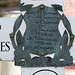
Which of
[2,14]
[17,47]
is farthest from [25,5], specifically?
[2,14]

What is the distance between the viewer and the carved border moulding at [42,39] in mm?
984

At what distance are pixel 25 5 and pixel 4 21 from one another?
105 mm

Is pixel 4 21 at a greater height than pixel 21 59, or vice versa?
pixel 4 21

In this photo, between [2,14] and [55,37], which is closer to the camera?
[55,37]

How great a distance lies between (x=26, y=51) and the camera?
99cm

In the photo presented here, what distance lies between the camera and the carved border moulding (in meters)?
0.98

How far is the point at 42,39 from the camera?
0.99 metres

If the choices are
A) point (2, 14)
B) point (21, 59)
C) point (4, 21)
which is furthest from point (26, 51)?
point (2, 14)

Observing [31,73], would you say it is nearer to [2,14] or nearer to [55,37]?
[55,37]

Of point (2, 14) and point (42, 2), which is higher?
point (42, 2)

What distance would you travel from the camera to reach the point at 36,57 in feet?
3.23

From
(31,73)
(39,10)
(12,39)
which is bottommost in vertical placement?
(31,73)

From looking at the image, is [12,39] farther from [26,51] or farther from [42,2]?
[42,2]

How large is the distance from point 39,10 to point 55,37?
12cm
